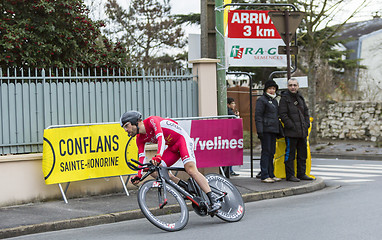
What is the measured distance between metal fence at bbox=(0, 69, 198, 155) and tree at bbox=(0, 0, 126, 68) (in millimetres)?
4596

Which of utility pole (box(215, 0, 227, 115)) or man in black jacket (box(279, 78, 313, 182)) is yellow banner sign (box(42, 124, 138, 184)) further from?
man in black jacket (box(279, 78, 313, 182))

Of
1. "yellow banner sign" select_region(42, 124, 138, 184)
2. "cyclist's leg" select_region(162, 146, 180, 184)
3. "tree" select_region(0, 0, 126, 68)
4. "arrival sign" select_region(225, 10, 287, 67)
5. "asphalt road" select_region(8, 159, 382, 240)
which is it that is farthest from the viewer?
"tree" select_region(0, 0, 126, 68)

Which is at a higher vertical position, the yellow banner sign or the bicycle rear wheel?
the yellow banner sign

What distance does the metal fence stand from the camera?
9953 mm

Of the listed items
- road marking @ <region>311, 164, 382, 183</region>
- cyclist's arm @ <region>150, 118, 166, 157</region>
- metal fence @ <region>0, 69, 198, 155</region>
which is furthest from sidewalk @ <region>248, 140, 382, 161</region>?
cyclist's arm @ <region>150, 118, 166, 157</region>

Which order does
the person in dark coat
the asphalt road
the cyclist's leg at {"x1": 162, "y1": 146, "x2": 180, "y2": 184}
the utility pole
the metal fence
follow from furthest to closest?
the utility pole
the person in dark coat
the metal fence
the cyclist's leg at {"x1": 162, "y1": 146, "x2": 180, "y2": 184}
the asphalt road

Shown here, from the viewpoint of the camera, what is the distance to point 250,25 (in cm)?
1301

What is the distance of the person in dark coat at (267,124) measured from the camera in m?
11.5

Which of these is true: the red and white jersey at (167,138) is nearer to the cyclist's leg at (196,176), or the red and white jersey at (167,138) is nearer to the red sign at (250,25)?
the cyclist's leg at (196,176)

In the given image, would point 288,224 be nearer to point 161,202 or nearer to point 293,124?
point 161,202

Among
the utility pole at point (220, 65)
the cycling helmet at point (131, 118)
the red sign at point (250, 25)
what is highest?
the red sign at point (250, 25)

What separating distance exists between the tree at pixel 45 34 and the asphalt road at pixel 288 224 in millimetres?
7958

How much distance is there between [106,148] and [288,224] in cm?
392

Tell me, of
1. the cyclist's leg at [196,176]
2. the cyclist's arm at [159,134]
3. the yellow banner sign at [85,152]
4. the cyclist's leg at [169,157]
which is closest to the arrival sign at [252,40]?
the yellow banner sign at [85,152]
